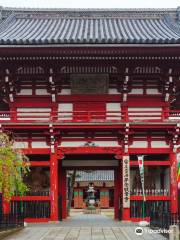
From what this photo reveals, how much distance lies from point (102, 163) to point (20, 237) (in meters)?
10.7

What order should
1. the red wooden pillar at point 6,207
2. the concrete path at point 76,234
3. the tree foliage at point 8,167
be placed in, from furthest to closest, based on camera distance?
the red wooden pillar at point 6,207
the tree foliage at point 8,167
the concrete path at point 76,234

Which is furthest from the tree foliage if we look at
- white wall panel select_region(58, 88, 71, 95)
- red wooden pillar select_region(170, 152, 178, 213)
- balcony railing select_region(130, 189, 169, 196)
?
red wooden pillar select_region(170, 152, 178, 213)

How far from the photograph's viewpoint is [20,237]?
57.6 feet

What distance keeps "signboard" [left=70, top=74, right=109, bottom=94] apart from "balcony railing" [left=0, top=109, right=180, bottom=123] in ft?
3.85

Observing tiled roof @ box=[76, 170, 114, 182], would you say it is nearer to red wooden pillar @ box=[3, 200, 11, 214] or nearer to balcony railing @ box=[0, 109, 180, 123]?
balcony railing @ box=[0, 109, 180, 123]

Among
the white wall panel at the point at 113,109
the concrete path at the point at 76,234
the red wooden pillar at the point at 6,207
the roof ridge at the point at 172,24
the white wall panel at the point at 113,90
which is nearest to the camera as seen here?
the concrete path at the point at 76,234

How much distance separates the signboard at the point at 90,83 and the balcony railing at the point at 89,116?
117cm

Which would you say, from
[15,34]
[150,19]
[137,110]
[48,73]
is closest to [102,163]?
[137,110]

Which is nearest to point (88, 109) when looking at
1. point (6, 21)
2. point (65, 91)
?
point (65, 91)

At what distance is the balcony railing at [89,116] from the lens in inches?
952

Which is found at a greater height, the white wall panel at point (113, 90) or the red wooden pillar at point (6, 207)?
the white wall panel at point (113, 90)

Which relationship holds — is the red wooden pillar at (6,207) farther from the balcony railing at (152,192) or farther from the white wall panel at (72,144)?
the balcony railing at (152,192)

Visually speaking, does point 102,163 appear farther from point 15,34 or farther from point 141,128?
point 15,34

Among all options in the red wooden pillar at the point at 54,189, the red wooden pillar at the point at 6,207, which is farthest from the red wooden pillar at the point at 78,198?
the red wooden pillar at the point at 6,207
